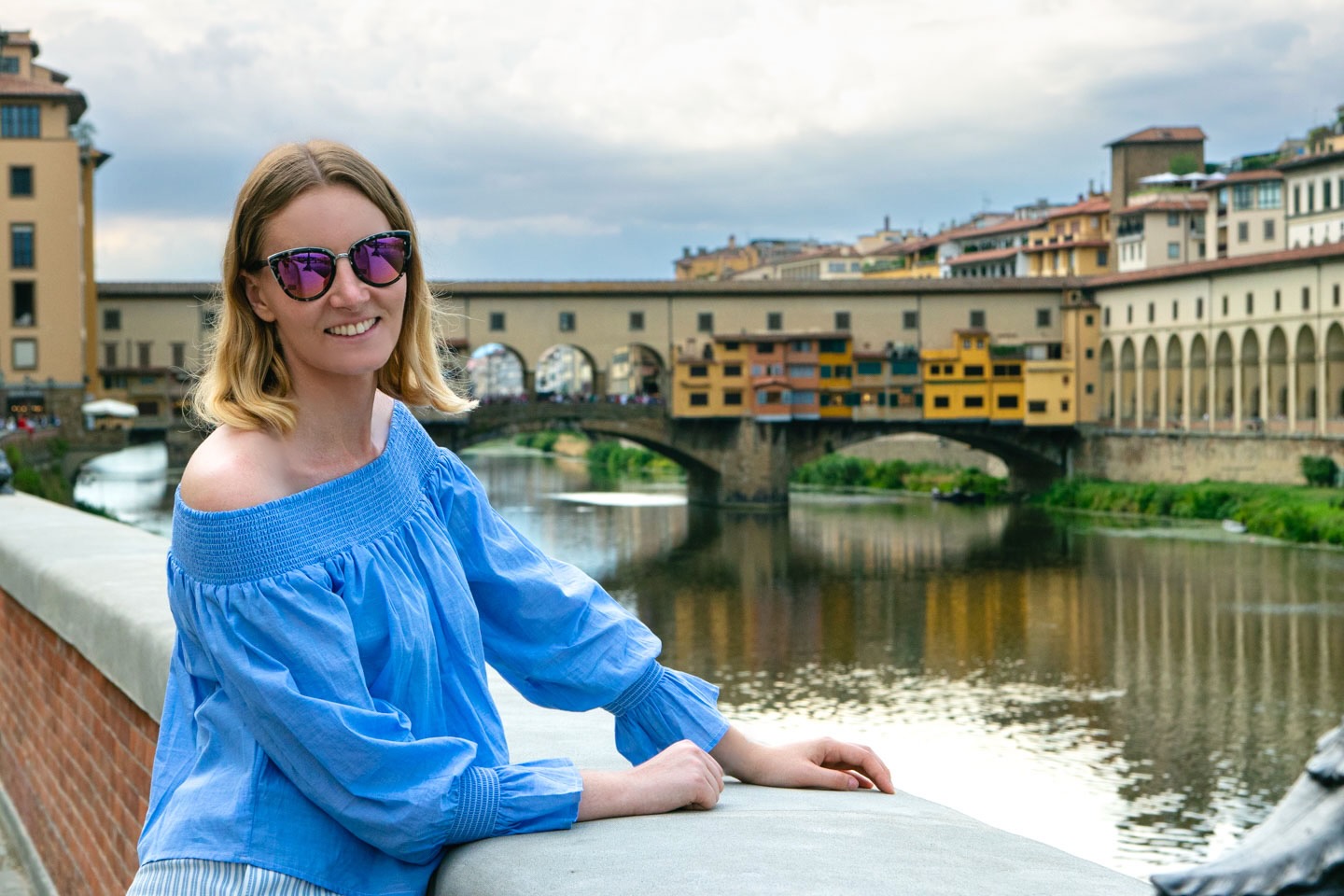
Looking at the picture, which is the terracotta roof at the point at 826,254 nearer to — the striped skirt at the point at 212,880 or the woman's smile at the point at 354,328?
the woman's smile at the point at 354,328

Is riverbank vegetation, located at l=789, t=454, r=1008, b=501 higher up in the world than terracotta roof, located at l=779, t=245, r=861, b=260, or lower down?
lower down

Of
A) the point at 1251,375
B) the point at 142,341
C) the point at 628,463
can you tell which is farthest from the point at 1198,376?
the point at 142,341

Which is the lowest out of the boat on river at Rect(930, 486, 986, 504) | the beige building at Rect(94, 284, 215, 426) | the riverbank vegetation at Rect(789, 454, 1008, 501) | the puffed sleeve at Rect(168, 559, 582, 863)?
the boat on river at Rect(930, 486, 986, 504)

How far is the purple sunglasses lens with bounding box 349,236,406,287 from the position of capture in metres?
1.34

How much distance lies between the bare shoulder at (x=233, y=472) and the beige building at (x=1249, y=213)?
39.2 m

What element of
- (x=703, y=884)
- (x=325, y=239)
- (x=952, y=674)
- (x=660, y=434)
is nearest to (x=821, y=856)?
(x=703, y=884)

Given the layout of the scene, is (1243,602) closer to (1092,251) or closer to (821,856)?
(821,856)

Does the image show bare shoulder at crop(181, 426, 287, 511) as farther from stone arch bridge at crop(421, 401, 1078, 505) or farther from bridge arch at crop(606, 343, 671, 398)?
bridge arch at crop(606, 343, 671, 398)

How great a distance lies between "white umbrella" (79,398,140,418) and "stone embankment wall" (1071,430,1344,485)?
1888 centimetres

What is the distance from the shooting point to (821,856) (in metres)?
1.16

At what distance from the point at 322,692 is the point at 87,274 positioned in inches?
1301

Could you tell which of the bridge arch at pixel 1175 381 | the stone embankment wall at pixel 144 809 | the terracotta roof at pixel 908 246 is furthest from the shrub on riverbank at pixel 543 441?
the stone embankment wall at pixel 144 809

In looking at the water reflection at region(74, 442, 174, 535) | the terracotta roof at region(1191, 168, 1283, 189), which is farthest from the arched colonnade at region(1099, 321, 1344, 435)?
the water reflection at region(74, 442, 174, 535)

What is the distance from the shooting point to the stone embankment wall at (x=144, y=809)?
114 centimetres
